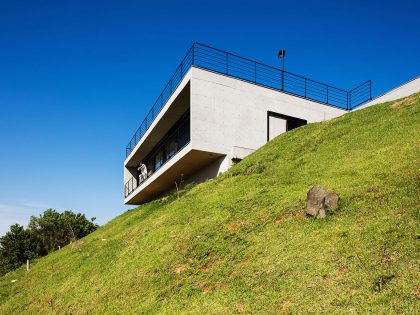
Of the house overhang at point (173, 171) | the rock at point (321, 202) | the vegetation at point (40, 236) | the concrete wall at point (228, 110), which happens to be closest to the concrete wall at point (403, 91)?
the concrete wall at point (228, 110)

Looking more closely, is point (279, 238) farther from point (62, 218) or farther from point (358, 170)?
point (62, 218)

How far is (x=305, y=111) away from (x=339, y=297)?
861 inches

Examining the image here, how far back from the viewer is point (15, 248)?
160 ft

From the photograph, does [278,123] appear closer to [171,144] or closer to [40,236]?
[171,144]

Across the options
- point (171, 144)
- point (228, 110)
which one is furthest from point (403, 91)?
point (171, 144)

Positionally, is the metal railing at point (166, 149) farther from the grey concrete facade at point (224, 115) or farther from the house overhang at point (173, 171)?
the grey concrete facade at point (224, 115)

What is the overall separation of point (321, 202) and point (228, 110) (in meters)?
14.5

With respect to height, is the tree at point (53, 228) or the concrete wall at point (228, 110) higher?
the concrete wall at point (228, 110)

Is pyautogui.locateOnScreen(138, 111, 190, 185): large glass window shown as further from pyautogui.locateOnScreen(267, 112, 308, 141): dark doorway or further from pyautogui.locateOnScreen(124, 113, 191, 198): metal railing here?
pyautogui.locateOnScreen(267, 112, 308, 141): dark doorway

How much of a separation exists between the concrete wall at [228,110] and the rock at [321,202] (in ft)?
41.7

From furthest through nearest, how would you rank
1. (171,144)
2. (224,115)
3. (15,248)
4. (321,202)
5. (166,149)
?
1. (15,248)
2. (166,149)
3. (171,144)
4. (224,115)
5. (321,202)

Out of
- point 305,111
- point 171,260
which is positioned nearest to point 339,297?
point 171,260

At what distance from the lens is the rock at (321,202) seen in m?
8.98

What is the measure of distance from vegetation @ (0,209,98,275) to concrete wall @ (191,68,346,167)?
31484mm
